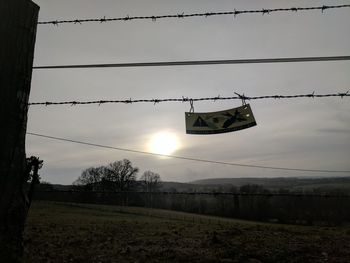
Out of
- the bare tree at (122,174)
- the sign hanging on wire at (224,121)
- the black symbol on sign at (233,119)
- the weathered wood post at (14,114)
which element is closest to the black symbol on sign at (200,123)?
the sign hanging on wire at (224,121)

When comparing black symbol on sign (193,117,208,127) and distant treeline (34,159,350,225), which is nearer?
black symbol on sign (193,117,208,127)

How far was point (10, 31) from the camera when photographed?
196 cm

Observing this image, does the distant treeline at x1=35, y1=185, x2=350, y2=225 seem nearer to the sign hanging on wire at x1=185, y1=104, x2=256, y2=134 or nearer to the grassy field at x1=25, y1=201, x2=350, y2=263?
the grassy field at x1=25, y1=201, x2=350, y2=263

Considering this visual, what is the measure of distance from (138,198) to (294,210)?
24.3m

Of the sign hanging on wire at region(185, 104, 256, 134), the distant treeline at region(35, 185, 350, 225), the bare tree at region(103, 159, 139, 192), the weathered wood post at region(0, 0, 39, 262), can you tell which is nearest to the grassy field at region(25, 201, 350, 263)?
the distant treeline at region(35, 185, 350, 225)

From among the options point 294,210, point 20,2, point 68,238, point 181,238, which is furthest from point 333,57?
point 294,210

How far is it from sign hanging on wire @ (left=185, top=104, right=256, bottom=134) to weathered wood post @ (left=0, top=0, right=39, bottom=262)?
3.22 meters

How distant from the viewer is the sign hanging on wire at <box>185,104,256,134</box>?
496 centimetres

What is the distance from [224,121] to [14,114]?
344 centimetres

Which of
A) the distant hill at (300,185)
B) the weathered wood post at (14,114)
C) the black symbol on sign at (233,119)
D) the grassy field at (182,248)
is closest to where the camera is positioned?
the weathered wood post at (14,114)

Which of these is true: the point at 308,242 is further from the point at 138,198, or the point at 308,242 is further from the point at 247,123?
the point at 138,198

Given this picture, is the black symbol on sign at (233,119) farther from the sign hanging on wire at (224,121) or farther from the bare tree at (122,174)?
the bare tree at (122,174)

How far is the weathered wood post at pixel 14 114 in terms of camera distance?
6.03 ft

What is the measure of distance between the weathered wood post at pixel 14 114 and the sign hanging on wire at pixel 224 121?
3224mm
